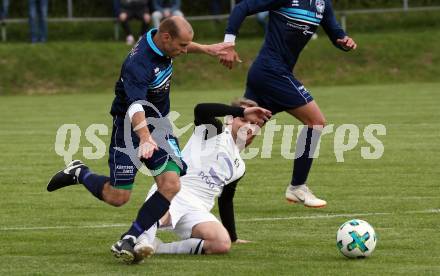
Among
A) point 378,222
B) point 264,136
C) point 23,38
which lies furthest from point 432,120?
point 23,38

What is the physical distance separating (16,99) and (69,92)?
276 cm

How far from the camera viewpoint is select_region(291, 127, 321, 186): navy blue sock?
1138 centimetres

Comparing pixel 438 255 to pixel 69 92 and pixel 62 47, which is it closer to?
pixel 69 92

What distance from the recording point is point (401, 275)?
770 centimetres

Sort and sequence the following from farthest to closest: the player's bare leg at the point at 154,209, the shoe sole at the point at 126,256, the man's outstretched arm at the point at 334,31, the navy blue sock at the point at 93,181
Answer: the man's outstretched arm at the point at 334,31 → the navy blue sock at the point at 93,181 → the player's bare leg at the point at 154,209 → the shoe sole at the point at 126,256

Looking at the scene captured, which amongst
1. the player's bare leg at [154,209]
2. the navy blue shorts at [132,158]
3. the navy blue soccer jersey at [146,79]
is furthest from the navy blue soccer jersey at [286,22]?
the player's bare leg at [154,209]

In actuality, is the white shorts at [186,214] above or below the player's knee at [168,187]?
below

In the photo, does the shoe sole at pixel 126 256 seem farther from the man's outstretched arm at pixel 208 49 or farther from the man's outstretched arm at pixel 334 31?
the man's outstretched arm at pixel 334 31

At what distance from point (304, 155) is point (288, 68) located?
0.92 m

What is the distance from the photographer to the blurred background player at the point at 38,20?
32.2 metres

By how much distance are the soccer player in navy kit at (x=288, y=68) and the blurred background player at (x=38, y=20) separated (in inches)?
844

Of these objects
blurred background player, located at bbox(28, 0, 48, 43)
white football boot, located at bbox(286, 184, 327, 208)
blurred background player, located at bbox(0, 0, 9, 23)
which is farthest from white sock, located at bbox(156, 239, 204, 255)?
blurred background player, located at bbox(0, 0, 9, 23)

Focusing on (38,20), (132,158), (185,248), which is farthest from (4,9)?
(185,248)

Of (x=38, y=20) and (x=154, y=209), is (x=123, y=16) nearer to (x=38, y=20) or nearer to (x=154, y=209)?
(x=38, y=20)
